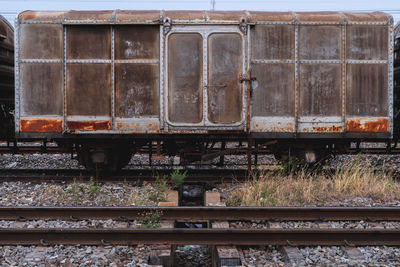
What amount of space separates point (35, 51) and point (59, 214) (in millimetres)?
3735

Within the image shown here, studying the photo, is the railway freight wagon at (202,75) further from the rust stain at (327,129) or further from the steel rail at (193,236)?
the steel rail at (193,236)

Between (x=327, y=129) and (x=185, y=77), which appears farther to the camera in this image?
(x=327, y=129)

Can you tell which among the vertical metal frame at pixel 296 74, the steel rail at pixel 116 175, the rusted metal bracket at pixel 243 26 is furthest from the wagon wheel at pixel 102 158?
the vertical metal frame at pixel 296 74

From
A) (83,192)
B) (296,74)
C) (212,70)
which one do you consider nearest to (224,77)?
(212,70)

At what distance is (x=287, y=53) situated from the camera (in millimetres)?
7480

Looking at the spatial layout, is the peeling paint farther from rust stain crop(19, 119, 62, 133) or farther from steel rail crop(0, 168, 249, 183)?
rust stain crop(19, 119, 62, 133)

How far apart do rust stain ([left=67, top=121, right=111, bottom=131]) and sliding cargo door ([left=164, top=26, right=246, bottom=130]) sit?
127cm

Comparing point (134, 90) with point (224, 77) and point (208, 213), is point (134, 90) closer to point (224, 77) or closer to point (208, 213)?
point (224, 77)

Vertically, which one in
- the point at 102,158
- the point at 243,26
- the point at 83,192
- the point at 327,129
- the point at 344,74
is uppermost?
the point at 243,26

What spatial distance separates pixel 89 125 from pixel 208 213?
3.40 metres

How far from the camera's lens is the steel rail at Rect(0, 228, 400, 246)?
4559 millimetres

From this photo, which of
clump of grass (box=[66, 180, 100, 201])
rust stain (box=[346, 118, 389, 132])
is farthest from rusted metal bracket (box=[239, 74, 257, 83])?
clump of grass (box=[66, 180, 100, 201])

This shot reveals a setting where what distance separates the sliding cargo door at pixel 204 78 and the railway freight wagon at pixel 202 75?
2 centimetres

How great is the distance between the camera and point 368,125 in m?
7.50
